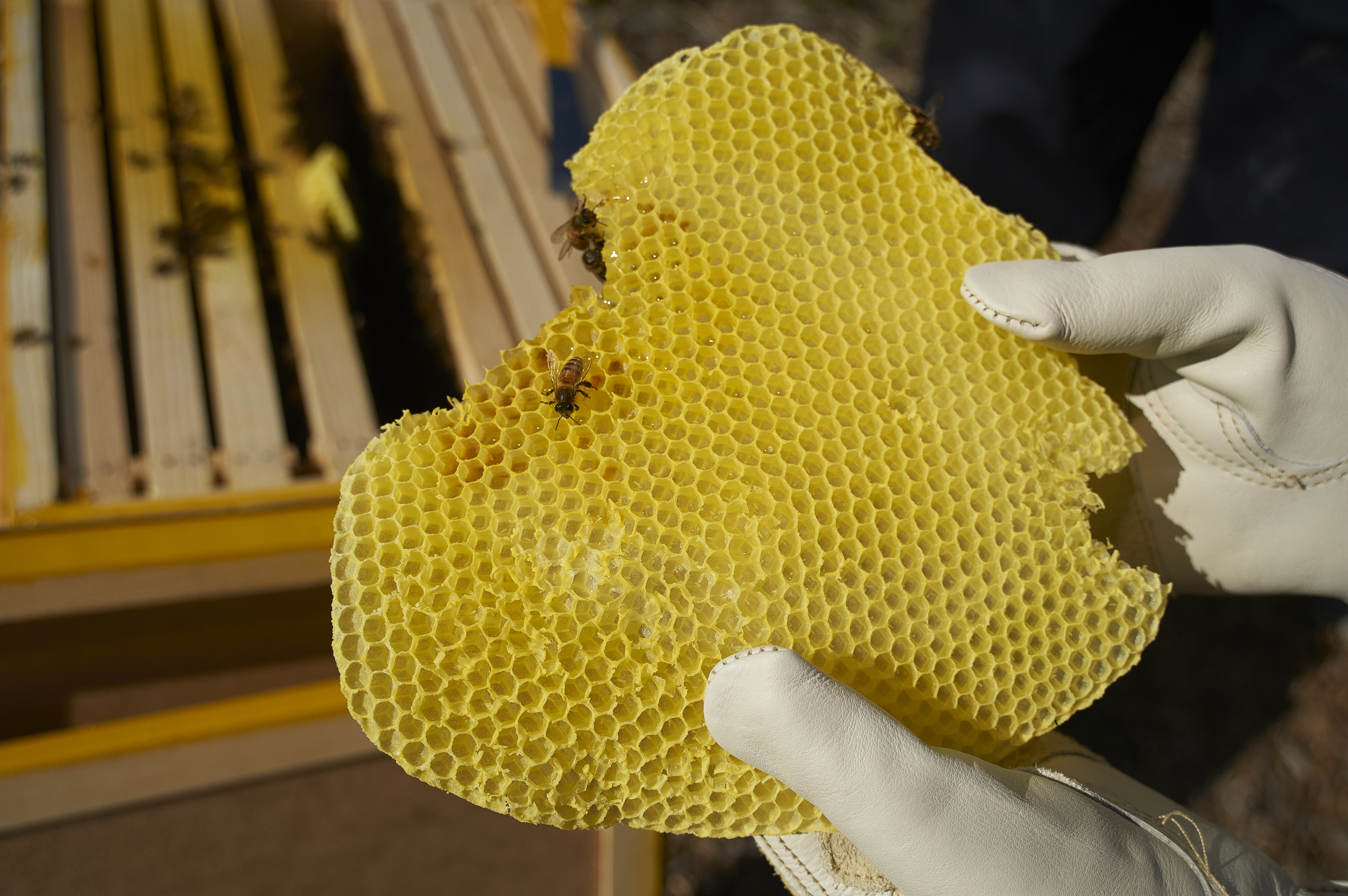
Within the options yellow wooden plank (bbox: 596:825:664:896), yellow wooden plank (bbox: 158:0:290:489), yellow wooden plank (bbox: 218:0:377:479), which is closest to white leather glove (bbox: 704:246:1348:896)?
yellow wooden plank (bbox: 596:825:664:896)

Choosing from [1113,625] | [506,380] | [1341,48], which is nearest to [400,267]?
[506,380]

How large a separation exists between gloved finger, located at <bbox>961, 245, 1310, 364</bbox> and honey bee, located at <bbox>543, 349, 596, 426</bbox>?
793 millimetres

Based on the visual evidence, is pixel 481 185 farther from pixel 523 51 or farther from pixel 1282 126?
pixel 1282 126

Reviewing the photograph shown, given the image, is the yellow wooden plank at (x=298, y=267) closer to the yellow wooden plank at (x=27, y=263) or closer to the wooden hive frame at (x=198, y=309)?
the wooden hive frame at (x=198, y=309)

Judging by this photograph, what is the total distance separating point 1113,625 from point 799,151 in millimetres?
1176

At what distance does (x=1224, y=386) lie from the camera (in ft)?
5.23

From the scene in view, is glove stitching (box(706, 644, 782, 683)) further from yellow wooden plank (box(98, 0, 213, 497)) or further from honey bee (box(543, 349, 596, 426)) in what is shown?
yellow wooden plank (box(98, 0, 213, 497))

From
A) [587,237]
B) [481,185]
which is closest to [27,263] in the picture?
[481,185]

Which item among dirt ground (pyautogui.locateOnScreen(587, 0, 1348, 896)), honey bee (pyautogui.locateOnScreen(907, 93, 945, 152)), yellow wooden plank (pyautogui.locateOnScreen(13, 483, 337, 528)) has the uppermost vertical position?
honey bee (pyautogui.locateOnScreen(907, 93, 945, 152))

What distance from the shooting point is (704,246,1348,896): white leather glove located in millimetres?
1247

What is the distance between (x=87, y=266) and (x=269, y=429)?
3.18 ft

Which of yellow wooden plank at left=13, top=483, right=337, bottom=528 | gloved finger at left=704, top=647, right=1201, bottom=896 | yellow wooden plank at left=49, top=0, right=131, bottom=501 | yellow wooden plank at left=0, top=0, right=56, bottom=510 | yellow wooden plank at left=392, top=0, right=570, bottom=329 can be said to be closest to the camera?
gloved finger at left=704, top=647, right=1201, bottom=896

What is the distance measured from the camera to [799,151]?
5.33ft

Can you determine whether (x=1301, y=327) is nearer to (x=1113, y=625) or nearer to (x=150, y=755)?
(x=1113, y=625)
